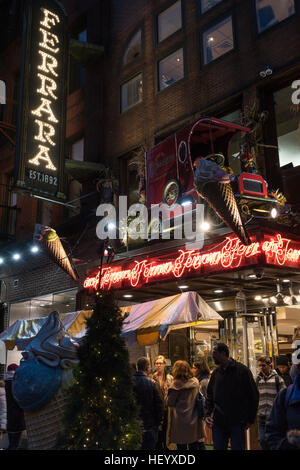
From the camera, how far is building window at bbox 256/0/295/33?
38.5 feet

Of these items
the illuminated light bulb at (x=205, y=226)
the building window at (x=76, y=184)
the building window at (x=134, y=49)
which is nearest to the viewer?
the illuminated light bulb at (x=205, y=226)

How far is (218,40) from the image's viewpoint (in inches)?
526

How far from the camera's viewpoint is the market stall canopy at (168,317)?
948 cm

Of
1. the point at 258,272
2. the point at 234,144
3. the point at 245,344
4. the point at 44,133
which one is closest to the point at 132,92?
the point at 44,133

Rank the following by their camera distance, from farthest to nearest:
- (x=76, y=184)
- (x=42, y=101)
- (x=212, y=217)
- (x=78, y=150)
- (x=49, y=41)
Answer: (x=78, y=150) < (x=76, y=184) < (x=49, y=41) < (x=42, y=101) < (x=212, y=217)

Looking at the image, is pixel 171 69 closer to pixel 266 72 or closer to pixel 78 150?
pixel 266 72

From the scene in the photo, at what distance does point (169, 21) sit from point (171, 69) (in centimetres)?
169

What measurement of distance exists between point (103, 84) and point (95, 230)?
5672mm

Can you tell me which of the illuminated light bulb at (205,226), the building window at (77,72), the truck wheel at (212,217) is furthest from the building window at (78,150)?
the illuminated light bulb at (205,226)

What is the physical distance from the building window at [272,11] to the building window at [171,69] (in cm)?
287

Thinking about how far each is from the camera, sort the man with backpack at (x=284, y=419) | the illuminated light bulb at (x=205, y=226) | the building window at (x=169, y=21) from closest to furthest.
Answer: the man with backpack at (x=284, y=419) < the illuminated light bulb at (x=205, y=226) < the building window at (x=169, y=21)

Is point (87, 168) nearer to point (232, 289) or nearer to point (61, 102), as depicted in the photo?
point (61, 102)

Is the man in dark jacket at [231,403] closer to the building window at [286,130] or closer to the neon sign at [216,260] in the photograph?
the neon sign at [216,260]
